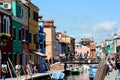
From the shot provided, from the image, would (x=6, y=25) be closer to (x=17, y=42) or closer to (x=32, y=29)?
(x=17, y=42)

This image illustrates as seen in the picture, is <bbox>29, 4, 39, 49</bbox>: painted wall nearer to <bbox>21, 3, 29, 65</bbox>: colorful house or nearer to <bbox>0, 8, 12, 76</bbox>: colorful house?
<bbox>21, 3, 29, 65</bbox>: colorful house

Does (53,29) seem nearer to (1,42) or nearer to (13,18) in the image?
(13,18)

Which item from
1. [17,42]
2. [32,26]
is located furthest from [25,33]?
[32,26]

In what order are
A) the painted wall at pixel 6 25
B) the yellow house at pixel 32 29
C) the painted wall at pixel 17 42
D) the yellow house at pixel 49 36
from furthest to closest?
the yellow house at pixel 49 36, the yellow house at pixel 32 29, the painted wall at pixel 17 42, the painted wall at pixel 6 25

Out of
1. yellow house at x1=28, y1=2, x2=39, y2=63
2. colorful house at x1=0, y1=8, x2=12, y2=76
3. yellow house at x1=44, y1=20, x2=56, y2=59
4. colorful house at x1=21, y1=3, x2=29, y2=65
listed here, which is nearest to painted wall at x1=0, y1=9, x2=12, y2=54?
colorful house at x1=0, y1=8, x2=12, y2=76

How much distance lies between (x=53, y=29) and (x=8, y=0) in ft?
149

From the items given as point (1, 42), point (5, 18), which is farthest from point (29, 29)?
point (1, 42)

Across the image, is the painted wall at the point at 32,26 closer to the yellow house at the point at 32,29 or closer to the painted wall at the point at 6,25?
the yellow house at the point at 32,29

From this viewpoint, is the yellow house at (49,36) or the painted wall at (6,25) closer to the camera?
the painted wall at (6,25)

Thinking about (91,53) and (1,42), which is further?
(91,53)

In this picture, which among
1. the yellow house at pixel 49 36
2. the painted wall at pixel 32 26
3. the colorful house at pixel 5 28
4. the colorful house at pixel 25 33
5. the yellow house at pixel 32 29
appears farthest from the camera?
the yellow house at pixel 49 36

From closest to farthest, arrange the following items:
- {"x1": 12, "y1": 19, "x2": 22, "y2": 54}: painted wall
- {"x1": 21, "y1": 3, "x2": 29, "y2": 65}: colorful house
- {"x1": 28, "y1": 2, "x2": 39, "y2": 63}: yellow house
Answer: {"x1": 12, "y1": 19, "x2": 22, "y2": 54}: painted wall → {"x1": 21, "y1": 3, "x2": 29, "y2": 65}: colorful house → {"x1": 28, "y1": 2, "x2": 39, "y2": 63}: yellow house

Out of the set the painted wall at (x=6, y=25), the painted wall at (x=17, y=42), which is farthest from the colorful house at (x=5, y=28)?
the painted wall at (x=17, y=42)

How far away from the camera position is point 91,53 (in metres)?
170
